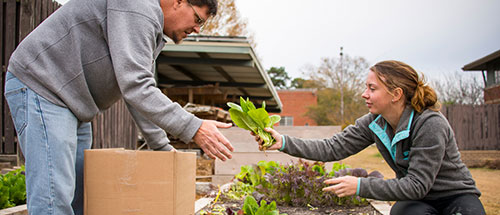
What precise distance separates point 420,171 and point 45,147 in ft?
6.34

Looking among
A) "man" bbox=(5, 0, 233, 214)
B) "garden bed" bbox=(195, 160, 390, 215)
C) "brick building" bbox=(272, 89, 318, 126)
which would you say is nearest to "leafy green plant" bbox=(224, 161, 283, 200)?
"garden bed" bbox=(195, 160, 390, 215)

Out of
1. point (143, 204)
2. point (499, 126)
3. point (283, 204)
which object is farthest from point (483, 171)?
point (143, 204)

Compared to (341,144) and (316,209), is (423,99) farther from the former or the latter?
(316,209)

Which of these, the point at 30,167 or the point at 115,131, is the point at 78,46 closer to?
the point at 30,167

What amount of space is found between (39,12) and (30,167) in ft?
10.6

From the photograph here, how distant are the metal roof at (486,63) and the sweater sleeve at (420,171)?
16.4 metres

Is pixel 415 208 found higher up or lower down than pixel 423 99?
lower down

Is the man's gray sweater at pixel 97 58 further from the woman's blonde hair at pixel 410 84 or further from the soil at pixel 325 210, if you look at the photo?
the soil at pixel 325 210

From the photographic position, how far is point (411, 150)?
2.28 metres

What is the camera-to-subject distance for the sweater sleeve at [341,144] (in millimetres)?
2718

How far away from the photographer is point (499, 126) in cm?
1152

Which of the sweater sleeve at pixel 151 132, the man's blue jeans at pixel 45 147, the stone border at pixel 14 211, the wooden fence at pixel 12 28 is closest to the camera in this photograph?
the man's blue jeans at pixel 45 147

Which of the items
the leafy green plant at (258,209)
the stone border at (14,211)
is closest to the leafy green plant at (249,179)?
the leafy green plant at (258,209)

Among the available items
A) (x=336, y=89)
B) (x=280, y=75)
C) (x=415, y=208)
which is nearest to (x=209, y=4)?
(x=415, y=208)
